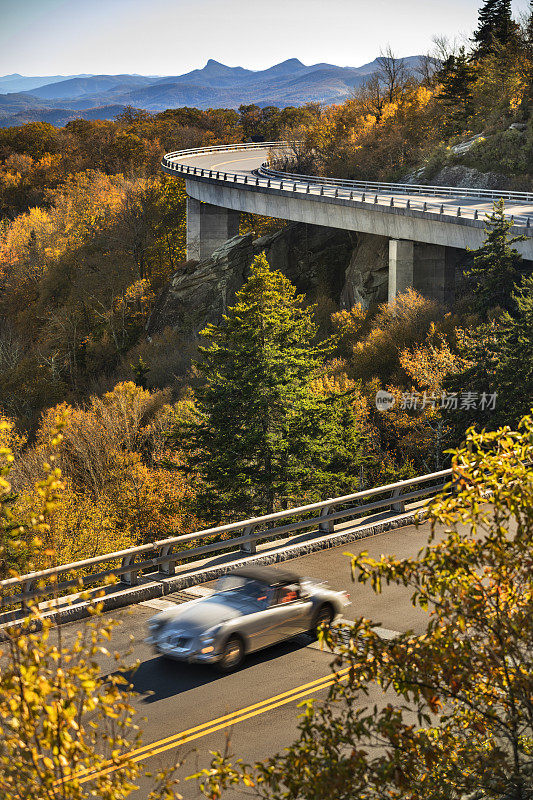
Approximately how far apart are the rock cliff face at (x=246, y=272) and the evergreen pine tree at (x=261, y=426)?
30914 mm

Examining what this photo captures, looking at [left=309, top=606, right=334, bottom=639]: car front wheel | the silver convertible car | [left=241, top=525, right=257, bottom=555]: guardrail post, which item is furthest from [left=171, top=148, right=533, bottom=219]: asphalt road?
the silver convertible car

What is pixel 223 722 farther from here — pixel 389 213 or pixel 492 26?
pixel 492 26

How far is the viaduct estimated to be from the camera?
44781mm

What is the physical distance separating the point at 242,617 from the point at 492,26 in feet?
248

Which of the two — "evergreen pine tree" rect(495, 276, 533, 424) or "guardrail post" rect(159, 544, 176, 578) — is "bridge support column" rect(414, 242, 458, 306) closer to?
"evergreen pine tree" rect(495, 276, 533, 424)

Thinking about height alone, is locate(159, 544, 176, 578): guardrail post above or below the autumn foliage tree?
below

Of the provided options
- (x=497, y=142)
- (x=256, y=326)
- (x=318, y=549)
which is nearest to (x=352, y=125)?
(x=497, y=142)

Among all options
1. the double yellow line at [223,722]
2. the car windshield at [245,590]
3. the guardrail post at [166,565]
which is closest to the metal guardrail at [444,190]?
the guardrail post at [166,565]

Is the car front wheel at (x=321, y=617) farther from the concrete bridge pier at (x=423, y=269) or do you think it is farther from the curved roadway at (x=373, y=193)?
the concrete bridge pier at (x=423, y=269)

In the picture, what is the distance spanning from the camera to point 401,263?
49000 millimetres

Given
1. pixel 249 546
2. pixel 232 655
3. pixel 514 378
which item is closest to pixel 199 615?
pixel 232 655

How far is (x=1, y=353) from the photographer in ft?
213

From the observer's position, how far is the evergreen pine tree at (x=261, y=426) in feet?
94.0

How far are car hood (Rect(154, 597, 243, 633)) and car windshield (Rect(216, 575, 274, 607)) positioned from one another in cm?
29
